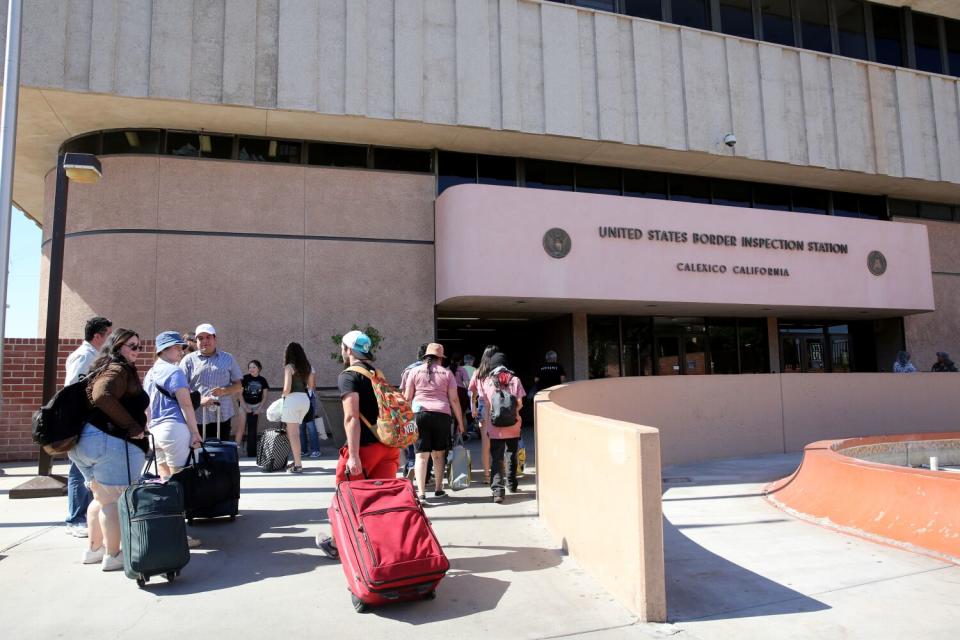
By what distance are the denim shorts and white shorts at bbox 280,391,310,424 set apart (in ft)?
12.7

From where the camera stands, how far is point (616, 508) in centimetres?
420

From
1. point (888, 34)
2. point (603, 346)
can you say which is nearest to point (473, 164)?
point (603, 346)

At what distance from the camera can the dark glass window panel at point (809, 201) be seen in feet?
61.4

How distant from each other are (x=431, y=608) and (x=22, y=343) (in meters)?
10.0

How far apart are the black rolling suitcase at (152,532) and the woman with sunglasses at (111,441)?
0.34 meters

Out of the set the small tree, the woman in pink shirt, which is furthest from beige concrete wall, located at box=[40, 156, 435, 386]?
the woman in pink shirt

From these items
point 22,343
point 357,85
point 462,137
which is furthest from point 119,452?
point 462,137

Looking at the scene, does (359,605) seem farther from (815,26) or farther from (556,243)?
(815,26)

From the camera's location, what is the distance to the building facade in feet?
42.8

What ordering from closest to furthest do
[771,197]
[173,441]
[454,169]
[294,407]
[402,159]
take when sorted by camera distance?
[173,441]
[294,407]
[402,159]
[454,169]
[771,197]

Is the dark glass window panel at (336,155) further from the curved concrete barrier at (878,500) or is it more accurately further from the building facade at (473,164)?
the curved concrete barrier at (878,500)

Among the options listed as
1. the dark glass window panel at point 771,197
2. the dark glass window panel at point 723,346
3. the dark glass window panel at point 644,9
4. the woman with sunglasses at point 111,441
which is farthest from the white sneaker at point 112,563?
the dark glass window panel at point 771,197

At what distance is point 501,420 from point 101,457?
402 cm

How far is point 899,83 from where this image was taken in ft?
59.2
